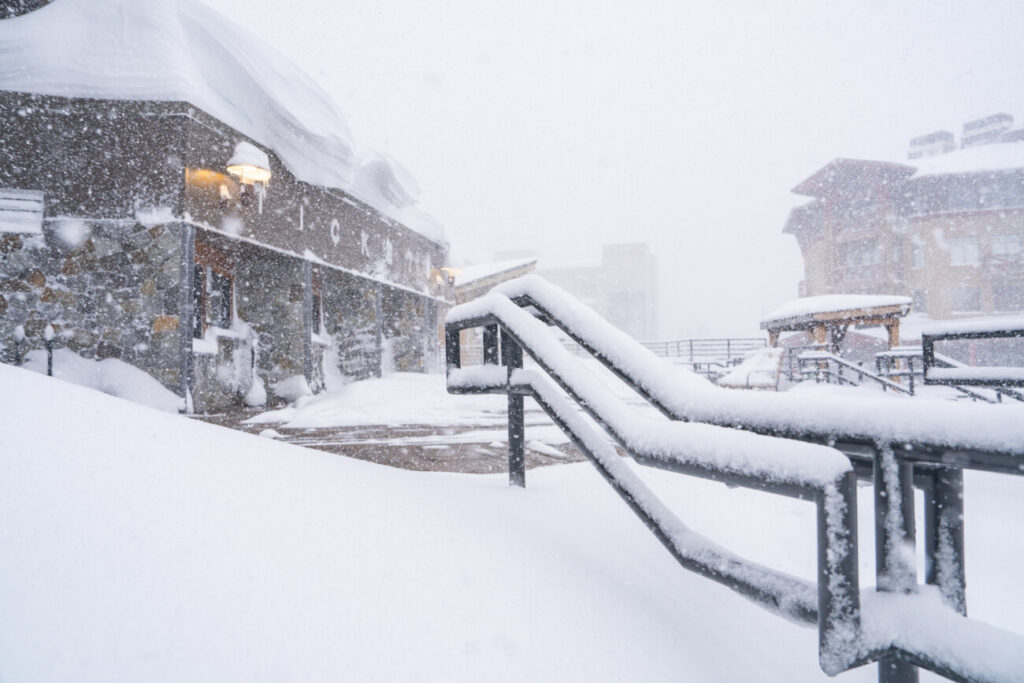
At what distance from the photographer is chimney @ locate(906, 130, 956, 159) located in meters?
31.8

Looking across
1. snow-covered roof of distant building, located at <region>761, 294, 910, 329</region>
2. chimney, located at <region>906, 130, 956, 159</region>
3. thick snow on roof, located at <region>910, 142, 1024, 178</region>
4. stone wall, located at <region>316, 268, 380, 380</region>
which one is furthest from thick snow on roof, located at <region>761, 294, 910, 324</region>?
chimney, located at <region>906, 130, 956, 159</region>

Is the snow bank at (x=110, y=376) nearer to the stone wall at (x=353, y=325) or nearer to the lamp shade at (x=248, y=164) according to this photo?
the lamp shade at (x=248, y=164)

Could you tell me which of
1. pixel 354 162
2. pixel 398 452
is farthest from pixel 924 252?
pixel 398 452

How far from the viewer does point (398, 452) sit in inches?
166

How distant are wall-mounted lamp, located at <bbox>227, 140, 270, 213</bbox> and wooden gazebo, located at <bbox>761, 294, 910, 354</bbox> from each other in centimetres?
1185

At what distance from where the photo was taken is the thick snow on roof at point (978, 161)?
2555 cm

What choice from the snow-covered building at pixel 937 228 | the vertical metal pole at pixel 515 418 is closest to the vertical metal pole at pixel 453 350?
the vertical metal pole at pixel 515 418

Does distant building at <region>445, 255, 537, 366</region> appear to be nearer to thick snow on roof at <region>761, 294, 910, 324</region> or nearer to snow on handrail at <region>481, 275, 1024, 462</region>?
thick snow on roof at <region>761, 294, 910, 324</region>

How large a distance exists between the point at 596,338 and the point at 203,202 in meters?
8.47

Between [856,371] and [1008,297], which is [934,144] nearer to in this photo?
[1008,297]

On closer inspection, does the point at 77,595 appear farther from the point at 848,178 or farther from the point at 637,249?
the point at 637,249

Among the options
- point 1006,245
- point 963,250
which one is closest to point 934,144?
point 1006,245

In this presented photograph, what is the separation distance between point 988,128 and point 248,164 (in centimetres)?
4171

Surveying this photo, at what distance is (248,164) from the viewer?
320 inches
